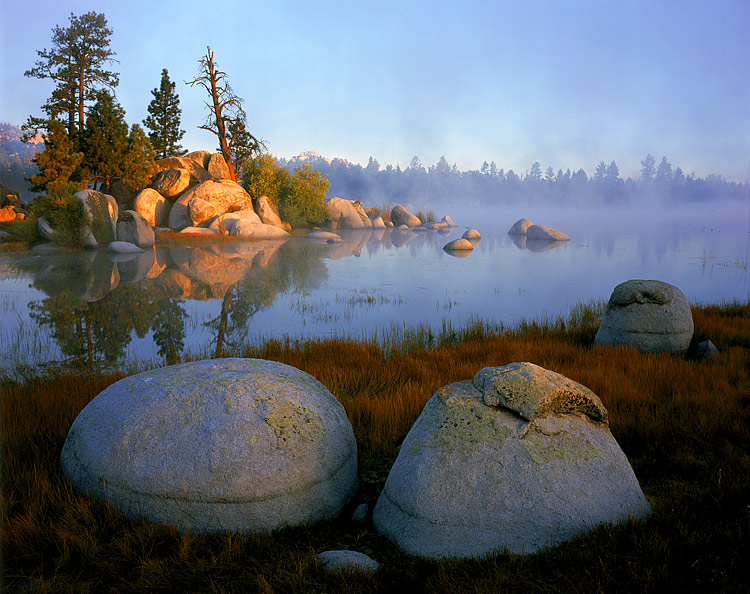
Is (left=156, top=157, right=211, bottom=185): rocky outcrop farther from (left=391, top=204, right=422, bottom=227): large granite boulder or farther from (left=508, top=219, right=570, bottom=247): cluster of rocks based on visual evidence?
(left=508, top=219, right=570, bottom=247): cluster of rocks

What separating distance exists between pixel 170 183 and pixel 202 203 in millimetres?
3291

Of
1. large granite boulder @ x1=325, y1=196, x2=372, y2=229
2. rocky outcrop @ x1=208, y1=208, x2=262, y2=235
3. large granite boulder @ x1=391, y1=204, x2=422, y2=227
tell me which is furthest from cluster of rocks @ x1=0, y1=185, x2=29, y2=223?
large granite boulder @ x1=391, y1=204, x2=422, y2=227

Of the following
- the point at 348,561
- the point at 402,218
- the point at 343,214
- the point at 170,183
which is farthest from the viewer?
the point at 402,218

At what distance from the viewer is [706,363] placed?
735 cm

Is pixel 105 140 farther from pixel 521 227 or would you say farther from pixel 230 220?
pixel 521 227

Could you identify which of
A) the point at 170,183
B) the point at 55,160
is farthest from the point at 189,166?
the point at 55,160

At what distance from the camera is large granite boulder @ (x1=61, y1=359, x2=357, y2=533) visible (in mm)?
3418

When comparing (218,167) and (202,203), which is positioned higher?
(218,167)

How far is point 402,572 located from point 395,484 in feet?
1.91

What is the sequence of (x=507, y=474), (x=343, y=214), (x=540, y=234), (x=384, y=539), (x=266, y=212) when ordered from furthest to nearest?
(x=343, y=214), (x=540, y=234), (x=266, y=212), (x=384, y=539), (x=507, y=474)

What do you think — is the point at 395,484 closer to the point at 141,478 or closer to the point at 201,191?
the point at 141,478

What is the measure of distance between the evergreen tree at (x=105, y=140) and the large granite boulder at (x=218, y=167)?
717cm

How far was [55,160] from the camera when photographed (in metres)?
27.0

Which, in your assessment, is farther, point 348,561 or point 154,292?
point 154,292
